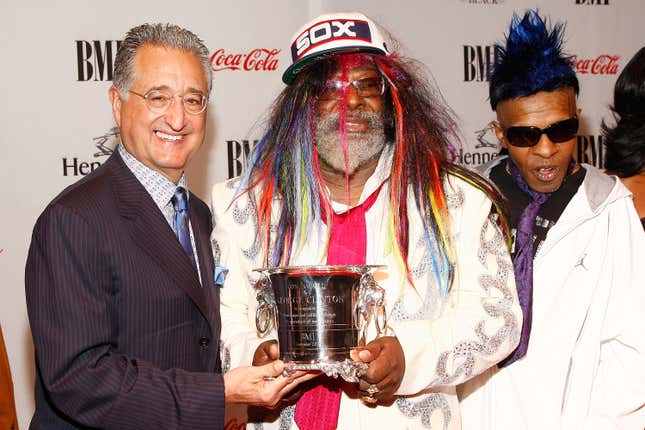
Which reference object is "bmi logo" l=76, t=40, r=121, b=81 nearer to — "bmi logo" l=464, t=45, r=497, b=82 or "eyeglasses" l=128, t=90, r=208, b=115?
"eyeglasses" l=128, t=90, r=208, b=115

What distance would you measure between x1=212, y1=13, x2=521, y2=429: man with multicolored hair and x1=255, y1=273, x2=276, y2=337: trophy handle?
0.21 ft

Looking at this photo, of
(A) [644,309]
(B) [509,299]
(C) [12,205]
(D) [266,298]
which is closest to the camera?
(D) [266,298]

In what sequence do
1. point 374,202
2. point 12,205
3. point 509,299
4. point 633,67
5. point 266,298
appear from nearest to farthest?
point 266,298
point 509,299
point 374,202
point 633,67
point 12,205

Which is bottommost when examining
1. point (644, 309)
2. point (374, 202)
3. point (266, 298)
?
point (644, 309)

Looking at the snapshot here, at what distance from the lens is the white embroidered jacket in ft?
8.11

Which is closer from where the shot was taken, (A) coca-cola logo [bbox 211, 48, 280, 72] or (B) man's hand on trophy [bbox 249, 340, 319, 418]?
(B) man's hand on trophy [bbox 249, 340, 319, 418]

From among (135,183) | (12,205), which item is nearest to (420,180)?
(135,183)

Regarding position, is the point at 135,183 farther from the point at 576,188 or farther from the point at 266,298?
the point at 576,188

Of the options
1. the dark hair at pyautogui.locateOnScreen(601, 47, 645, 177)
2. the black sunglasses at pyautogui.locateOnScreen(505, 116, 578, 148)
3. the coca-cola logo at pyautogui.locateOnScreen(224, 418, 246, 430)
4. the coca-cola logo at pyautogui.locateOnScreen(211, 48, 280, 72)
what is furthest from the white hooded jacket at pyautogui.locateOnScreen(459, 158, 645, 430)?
the coca-cola logo at pyautogui.locateOnScreen(211, 48, 280, 72)

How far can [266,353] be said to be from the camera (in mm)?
2387

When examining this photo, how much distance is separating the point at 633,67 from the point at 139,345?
2.39 m

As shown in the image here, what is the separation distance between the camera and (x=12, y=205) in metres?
3.99

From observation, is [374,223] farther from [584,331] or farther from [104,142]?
[104,142]

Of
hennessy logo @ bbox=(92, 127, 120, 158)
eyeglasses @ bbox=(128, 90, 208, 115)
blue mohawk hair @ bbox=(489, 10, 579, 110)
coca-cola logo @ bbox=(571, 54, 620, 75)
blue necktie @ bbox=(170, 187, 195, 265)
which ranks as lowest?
blue necktie @ bbox=(170, 187, 195, 265)
